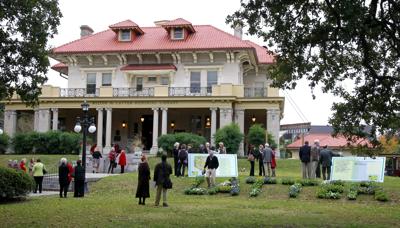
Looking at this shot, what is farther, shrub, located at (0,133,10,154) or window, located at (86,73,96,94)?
window, located at (86,73,96,94)

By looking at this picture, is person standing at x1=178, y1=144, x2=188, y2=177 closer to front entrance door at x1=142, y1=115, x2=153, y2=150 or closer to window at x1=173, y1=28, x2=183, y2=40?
front entrance door at x1=142, y1=115, x2=153, y2=150

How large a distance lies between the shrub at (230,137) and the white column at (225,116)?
305 cm

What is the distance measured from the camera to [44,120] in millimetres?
48094

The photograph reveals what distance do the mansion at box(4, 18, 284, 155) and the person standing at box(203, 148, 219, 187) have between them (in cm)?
1967

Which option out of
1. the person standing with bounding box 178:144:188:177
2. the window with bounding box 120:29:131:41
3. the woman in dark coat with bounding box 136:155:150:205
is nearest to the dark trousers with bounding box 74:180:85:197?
the woman in dark coat with bounding box 136:155:150:205

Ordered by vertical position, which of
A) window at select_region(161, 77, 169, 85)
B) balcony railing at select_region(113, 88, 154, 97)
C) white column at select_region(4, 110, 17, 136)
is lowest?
white column at select_region(4, 110, 17, 136)

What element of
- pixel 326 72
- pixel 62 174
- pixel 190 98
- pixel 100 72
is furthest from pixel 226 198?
pixel 100 72

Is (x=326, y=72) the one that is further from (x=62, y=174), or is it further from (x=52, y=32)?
(x=62, y=174)

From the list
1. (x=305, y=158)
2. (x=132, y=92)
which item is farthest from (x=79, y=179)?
(x=132, y=92)

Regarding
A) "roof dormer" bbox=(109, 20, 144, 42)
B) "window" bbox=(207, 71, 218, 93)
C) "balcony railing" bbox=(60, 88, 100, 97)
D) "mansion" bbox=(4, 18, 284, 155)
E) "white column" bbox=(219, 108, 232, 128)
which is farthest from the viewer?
"roof dormer" bbox=(109, 20, 144, 42)

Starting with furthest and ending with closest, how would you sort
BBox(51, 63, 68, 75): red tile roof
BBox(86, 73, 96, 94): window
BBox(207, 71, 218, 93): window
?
BBox(51, 63, 68, 75): red tile roof < BBox(86, 73, 96, 94): window < BBox(207, 71, 218, 93): window

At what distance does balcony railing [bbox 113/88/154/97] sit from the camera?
46.8 m

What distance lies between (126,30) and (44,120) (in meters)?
10.4

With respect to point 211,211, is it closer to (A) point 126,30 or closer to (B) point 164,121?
(B) point 164,121
